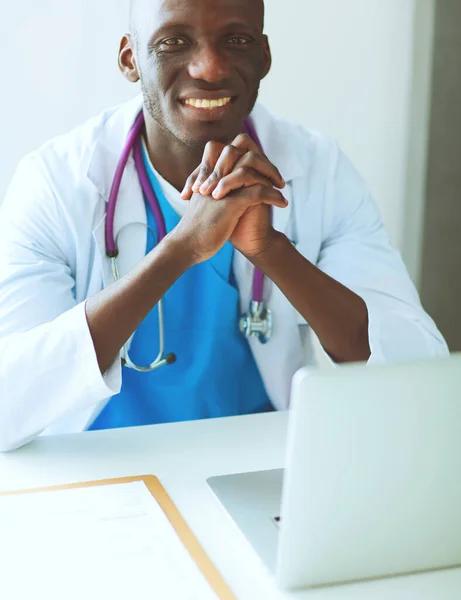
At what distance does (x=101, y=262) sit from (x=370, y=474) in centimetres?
67

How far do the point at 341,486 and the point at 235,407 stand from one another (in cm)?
66

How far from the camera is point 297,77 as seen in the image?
2.03 meters

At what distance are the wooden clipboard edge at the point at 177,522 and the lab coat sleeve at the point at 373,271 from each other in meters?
0.41

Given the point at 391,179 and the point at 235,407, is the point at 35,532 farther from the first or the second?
the point at 391,179

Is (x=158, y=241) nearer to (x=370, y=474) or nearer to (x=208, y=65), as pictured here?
(x=208, y=65)

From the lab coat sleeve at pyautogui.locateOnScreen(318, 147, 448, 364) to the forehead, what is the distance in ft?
0.98

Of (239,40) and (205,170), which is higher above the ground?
(239,40)

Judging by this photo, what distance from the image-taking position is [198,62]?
1121 millimetres

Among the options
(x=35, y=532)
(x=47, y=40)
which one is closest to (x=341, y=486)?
(x=35, y=532)

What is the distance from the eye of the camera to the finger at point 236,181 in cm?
99

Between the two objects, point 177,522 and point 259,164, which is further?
point 259,164

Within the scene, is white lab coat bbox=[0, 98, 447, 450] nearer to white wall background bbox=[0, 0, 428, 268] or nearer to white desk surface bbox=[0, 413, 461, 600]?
white desk surface bbox=[0, 413, 461, 600]

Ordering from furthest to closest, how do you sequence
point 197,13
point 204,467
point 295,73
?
point 295,73
point 197,13
point 204,467

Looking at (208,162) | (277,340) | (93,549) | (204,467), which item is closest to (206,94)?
(208,162)
